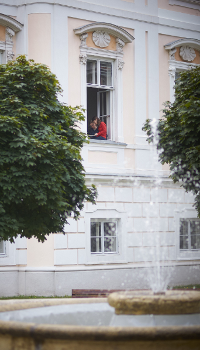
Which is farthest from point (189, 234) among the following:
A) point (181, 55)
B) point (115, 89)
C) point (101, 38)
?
point (101, 38)

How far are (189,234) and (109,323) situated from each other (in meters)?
12.9

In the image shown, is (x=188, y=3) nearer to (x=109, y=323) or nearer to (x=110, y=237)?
(x=110, y=237)

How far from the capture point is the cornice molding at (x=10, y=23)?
626 inches

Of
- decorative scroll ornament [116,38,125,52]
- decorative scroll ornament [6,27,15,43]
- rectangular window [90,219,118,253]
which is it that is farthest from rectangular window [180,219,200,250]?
decorative scroll ornament [6,27,15,43]

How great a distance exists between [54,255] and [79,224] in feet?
3.97

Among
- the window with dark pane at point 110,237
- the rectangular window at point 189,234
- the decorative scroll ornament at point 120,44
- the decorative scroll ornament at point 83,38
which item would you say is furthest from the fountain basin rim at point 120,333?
the decorative scroll ornament at point 120,44

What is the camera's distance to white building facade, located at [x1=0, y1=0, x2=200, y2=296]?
15812 millimetres

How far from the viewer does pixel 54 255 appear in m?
15.6

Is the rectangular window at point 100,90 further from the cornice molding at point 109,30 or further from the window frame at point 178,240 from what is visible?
the window frame at point 178,240

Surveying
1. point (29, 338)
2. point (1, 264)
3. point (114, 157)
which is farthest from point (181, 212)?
point (29, 338)

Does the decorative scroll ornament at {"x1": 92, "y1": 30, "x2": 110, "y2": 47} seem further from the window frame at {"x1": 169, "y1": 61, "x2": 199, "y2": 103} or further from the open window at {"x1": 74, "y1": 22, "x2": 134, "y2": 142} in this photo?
the window frame at {"x1": 169, "y1": 61, "x2": 199, "y2": 103}

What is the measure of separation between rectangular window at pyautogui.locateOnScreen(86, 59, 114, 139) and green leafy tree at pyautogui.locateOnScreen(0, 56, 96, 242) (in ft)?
18.9

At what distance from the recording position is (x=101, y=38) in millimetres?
17000

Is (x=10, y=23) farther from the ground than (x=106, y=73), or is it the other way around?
(x=10, y=23)
